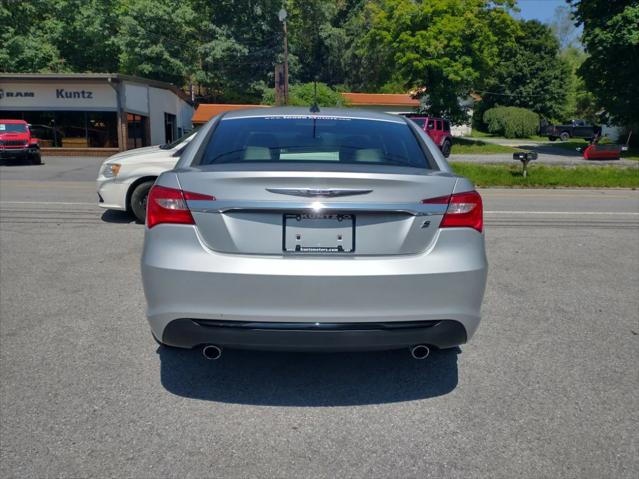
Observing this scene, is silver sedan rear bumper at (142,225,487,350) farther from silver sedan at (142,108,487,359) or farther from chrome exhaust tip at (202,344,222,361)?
chrome exhaust tip at (202,344,222,361)

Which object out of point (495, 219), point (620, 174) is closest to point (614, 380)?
point (495, 219)

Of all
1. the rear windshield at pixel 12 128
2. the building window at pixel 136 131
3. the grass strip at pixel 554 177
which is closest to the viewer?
the grass strip at pixel 554 177

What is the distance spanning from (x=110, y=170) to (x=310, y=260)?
668 centimetres

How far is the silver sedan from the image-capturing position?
2.99m

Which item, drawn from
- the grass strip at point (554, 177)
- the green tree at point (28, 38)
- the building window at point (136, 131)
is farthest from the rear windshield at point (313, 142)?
the green tree at point (28, 38)

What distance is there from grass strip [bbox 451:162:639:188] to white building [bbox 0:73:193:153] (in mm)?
20998

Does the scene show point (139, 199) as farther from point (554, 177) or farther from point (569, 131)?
point (569, 131)

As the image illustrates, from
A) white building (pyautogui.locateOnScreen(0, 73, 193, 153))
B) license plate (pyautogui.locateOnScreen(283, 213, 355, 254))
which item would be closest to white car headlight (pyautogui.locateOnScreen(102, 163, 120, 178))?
license plate (pyautogui.locateOnScreen(283, 213, 355, 254))

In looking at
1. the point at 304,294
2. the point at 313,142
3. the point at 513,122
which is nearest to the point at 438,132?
the point at 313,142

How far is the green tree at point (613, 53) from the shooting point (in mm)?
31484

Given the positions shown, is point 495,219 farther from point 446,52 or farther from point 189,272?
point 446,52

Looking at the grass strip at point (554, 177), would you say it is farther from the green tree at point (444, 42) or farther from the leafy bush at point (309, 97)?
the green tree at point (444, 42)

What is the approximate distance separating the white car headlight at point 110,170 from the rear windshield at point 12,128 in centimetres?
1790

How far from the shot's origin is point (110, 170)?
8.81 m
